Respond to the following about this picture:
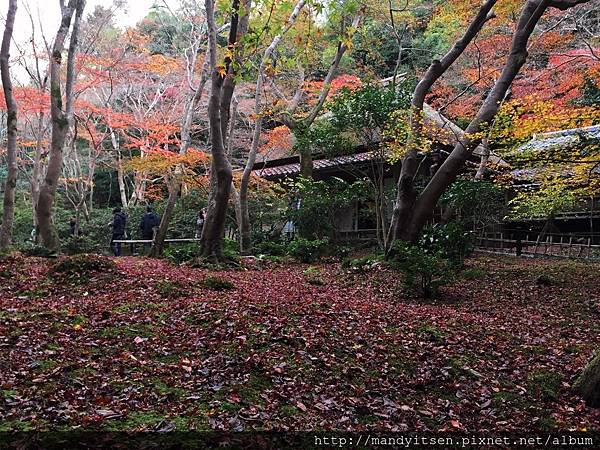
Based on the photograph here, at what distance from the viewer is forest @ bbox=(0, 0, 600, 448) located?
3598 mm

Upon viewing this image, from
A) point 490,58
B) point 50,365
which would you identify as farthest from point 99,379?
point 490,58

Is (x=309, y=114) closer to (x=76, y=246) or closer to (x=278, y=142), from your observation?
(x=278, y=142)

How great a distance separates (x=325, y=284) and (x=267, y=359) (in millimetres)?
5681

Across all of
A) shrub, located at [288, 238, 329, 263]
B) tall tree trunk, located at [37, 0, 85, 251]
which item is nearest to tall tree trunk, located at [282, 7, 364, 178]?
shrub, located at [288, 238, 329, 263]

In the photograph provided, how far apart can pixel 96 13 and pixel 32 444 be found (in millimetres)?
25015

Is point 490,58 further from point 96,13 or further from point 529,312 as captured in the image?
point 96,13

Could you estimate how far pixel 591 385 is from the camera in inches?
169

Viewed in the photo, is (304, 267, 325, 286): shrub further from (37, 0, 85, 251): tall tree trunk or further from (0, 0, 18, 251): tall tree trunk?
(0, 0, 18, 251): tall tree trunk

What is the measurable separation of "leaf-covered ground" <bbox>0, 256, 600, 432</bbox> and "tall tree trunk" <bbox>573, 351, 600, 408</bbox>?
12 cm

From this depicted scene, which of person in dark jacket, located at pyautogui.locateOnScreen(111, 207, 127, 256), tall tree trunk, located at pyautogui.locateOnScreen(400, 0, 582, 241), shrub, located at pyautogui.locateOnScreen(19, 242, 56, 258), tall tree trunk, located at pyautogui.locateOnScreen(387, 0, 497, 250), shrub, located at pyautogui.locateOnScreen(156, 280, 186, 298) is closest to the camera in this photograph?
shrub, located at pyautogui.locateOnScreen(156, 280, 186, 298)

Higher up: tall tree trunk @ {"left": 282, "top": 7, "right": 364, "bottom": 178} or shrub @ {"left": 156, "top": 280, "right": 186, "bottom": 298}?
tall tree trunk @ {"left": 282, "top": 7, "right": 364, "bottom": 178}

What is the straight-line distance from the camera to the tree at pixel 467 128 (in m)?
10.8

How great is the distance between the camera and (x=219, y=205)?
35.4 ft

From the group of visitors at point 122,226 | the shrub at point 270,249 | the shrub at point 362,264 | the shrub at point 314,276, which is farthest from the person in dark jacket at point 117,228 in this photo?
the shrub at point 362,264
